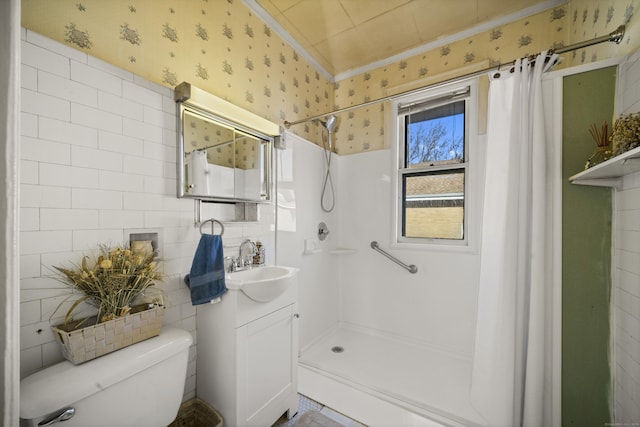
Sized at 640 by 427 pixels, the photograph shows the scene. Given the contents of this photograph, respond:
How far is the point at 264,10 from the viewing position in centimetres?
193

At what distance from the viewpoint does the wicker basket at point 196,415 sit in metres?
1.22

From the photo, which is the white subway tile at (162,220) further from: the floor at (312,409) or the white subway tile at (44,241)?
the floor at (312,409)

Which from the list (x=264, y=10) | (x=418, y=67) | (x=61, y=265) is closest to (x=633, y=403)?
(x=61, y=265)

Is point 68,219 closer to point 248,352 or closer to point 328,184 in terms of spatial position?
point 248,352

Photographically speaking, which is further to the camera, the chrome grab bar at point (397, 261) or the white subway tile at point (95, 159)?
the chrome grab bar at point (397, 261)

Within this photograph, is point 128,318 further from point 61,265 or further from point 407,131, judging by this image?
point 407,131

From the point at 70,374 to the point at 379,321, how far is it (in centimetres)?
225

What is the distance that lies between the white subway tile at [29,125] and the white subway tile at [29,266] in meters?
0.43

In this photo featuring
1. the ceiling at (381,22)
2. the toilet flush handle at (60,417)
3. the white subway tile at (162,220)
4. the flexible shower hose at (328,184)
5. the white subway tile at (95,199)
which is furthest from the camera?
the flexible shower hose at (328,184)

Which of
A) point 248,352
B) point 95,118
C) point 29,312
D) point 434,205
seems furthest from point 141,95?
point 434,205

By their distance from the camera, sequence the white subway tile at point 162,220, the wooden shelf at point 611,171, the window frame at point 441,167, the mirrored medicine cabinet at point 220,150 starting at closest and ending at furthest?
the wooden shelf at point 611,171 → the white subway tile at point 162,220 → the mirrored medicine cabinet at point 220,150 → the window frame at point 441,167

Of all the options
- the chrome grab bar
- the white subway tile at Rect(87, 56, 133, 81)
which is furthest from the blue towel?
the chrome grab bar

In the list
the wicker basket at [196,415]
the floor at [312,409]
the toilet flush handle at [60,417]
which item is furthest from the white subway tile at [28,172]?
the floor at [312,409]

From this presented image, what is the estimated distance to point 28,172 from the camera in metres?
0.88
